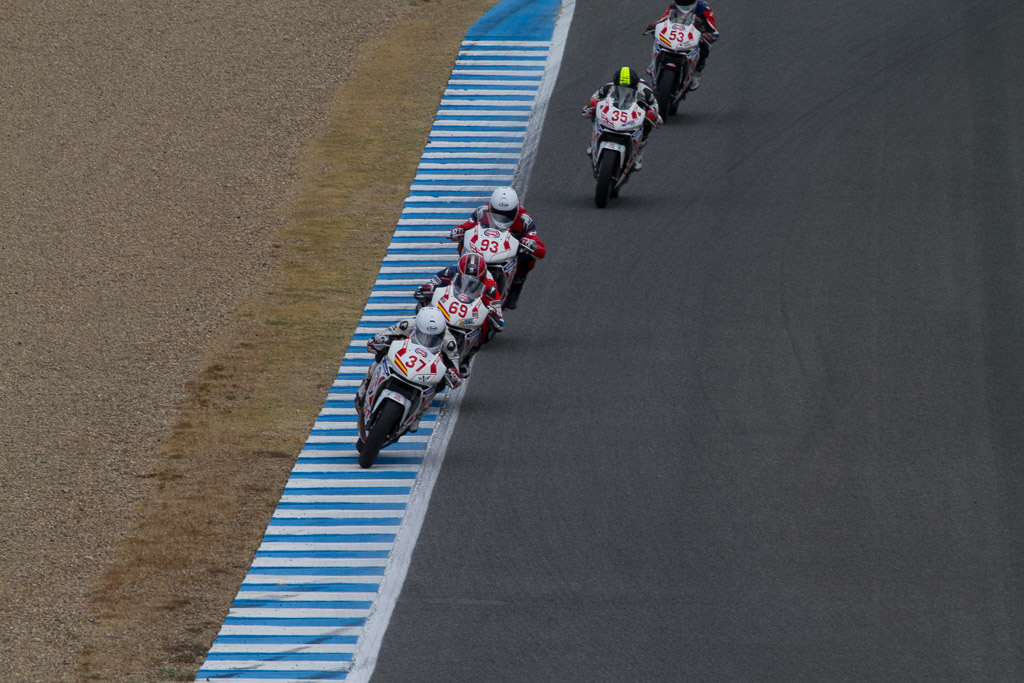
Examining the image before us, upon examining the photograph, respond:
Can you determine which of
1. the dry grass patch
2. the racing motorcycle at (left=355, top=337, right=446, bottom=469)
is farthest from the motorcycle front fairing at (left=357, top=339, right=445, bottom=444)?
the dry grass patch

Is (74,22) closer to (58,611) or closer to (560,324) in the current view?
(560,324)

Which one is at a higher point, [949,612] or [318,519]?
[949,612]

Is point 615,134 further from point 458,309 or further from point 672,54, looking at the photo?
point 458,309

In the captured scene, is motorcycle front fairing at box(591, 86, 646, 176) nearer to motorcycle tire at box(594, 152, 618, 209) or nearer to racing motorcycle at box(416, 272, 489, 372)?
motorcycle tire at box(594, 152, 618, 209)

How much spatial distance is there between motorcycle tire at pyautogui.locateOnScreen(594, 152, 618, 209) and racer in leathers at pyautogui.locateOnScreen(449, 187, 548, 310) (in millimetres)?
3420

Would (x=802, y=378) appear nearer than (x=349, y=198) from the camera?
Yes

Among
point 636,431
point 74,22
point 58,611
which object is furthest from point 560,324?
point 74,22

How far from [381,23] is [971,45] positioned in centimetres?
1219

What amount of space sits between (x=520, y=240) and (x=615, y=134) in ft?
13.4

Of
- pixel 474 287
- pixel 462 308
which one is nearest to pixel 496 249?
pixel 474 287

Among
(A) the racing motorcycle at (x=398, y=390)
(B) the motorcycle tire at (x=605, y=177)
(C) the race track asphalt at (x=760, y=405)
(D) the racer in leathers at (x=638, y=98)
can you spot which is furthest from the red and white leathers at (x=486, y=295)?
(D) the racer in leathers at (x=638, y=98)

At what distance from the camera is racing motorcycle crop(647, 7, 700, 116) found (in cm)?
2275

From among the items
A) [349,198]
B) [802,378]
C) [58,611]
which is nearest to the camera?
[58,611]

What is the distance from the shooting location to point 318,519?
1383 centimetres
